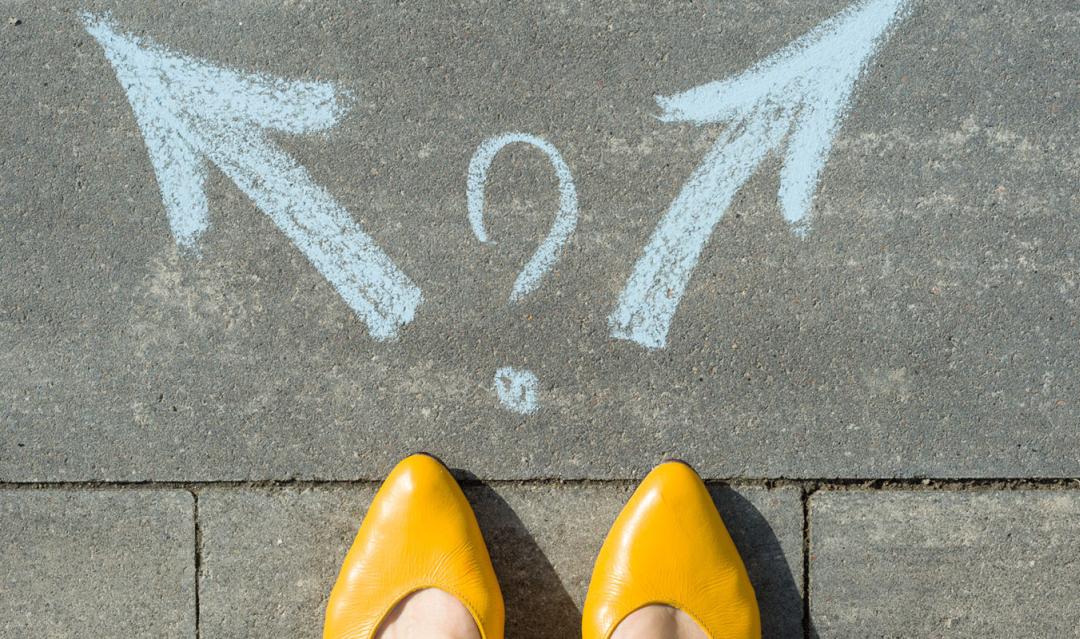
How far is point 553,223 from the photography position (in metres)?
2.04

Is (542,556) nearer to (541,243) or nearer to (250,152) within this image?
(541,243)

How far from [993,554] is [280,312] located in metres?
2.19

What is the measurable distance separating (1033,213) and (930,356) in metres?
0.50

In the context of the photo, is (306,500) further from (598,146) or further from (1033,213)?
(1033,213)

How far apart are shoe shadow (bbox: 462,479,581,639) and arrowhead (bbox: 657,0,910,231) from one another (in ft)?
→ 3.96

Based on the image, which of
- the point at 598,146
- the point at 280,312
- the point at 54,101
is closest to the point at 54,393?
the point at 280,312

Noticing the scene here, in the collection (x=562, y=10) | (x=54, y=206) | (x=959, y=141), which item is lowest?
(x=54, y=206)

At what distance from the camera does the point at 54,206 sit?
6.84ft

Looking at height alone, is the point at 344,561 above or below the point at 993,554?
below

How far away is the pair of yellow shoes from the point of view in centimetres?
198

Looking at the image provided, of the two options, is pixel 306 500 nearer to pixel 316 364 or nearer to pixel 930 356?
pixel 316 364

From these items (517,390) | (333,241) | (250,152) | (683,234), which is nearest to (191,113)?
(250,152)

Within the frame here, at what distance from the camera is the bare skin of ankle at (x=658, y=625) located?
199 centimetres

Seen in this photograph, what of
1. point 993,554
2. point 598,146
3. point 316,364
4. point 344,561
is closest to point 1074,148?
point 993,554
